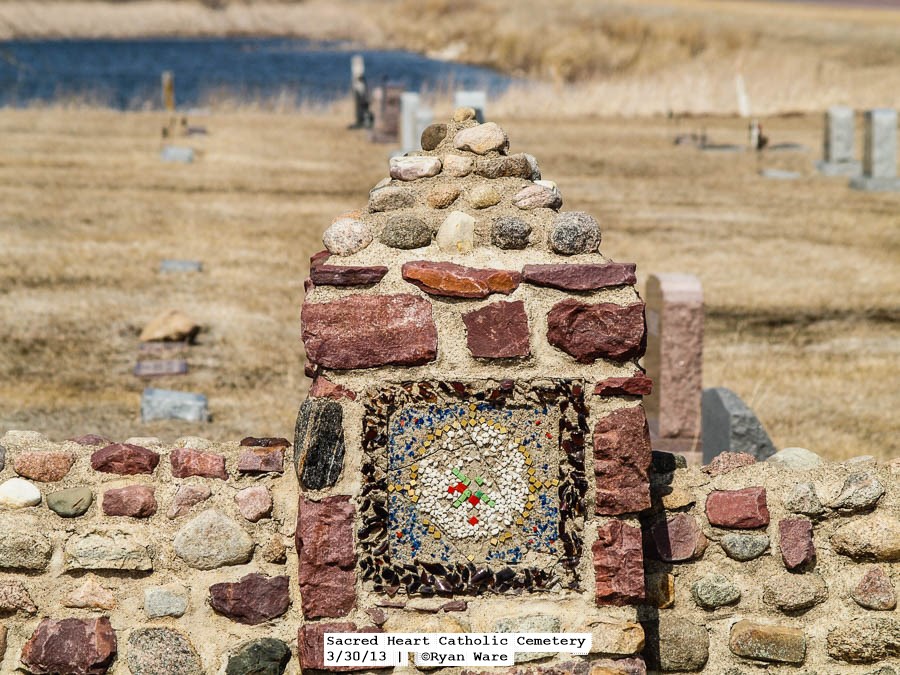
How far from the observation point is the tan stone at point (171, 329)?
9602 mm

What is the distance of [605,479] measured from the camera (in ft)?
11.5

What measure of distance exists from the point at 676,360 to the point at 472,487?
4.14m

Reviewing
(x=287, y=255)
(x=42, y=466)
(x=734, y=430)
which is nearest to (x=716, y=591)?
(x=42, y=466)

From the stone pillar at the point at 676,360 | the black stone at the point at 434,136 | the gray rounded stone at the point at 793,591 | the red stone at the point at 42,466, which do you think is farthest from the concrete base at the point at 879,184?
the red stone at the point at 42,466

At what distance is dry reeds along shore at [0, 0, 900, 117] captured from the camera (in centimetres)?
2627

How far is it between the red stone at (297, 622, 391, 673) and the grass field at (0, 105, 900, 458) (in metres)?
4.16

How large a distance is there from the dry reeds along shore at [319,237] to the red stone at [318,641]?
4.14 metres

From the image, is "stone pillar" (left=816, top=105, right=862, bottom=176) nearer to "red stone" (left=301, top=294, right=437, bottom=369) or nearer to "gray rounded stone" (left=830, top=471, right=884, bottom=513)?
"gray rounded stone" (left=830, top=471, right=884, bottom=513)

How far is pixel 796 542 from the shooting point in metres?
3.88

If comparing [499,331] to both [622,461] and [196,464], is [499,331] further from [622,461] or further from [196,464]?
[196,464]

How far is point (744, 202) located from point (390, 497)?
13437 mm

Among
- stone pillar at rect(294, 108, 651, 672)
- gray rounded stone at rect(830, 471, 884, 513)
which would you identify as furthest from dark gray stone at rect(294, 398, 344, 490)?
gray rounded stone at rect(830, 471, 884, 513)

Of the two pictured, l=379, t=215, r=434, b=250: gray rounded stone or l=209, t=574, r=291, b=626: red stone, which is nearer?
l=379, t=215, r=434, b=250: gray rounded stone

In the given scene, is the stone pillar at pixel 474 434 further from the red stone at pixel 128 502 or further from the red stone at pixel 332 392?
the red stone at pixel 128 502
